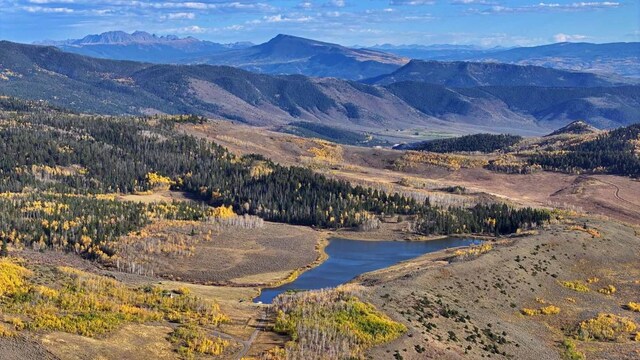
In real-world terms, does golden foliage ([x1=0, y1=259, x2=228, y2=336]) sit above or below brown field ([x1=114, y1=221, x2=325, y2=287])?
above

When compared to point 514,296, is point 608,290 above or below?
below

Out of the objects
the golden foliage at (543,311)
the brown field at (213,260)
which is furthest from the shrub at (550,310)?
the brown field at (213,260)

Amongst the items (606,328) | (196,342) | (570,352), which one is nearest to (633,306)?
(606,328)

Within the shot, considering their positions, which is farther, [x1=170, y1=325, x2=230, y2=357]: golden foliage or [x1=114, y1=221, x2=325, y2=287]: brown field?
[x1=114, y1=221, x2=325, y2=287]: brown field

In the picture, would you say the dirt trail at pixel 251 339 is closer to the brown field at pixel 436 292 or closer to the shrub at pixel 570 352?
the brown field at pixel 436 292

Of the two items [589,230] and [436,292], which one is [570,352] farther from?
[589,230]

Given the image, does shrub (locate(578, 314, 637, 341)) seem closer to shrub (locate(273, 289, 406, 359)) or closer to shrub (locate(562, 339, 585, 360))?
shrub (locate(562, 339, 585, 360))

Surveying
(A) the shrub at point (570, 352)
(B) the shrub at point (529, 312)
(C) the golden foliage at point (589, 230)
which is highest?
(C) the golden foliage at point (589, 230)

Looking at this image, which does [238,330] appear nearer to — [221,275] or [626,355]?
[626,355]

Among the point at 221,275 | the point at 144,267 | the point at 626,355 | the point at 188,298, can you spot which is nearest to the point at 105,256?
the point at 144,267

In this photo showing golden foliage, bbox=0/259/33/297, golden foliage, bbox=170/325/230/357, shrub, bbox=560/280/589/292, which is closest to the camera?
golden foliage, bbox=170/325/230/357

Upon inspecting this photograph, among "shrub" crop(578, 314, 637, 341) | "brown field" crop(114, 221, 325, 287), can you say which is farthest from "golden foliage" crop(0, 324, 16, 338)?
"shrub" crop(578, 314, 637, 341)
